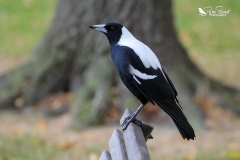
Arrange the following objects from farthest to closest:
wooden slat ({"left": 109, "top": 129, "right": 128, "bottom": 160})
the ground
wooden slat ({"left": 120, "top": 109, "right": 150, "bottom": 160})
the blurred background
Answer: the blurred background, the ground, wooden slat ({"left": 109, "top": 129, "right": 128, "bottom": 160}), wooden slat ({"left": 120, "top": 109, "right": 150, "bottom": 160})

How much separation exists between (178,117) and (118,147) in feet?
2.15

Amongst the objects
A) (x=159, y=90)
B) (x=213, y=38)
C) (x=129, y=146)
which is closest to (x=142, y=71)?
(x=159, y=90)

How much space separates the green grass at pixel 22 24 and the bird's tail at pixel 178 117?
7554 mm

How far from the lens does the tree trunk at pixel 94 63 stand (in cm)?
683

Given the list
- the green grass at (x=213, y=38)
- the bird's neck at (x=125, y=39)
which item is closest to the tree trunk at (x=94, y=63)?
the green grass at (x=213, y=38)

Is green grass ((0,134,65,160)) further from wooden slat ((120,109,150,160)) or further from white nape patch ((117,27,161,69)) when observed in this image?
wooden slat ((120,109,150,160))

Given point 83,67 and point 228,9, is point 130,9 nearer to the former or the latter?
point 83,67

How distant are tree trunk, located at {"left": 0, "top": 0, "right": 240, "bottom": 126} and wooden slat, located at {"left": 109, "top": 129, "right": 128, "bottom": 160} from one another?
158 inches

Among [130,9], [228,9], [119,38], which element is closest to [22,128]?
[130,9]

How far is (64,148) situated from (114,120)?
4.04 feet

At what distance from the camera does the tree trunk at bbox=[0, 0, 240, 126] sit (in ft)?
22.4

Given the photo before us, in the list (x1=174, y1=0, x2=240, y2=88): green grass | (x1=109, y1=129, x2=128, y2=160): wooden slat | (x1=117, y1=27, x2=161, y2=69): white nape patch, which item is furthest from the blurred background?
(x1=109, y1=129, x2=128, y2=160): wooden slat

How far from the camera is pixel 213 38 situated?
11.2 metres

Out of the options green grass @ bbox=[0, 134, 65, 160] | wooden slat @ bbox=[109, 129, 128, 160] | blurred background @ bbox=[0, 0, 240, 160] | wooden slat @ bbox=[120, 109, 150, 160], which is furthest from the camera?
blurred background @ bbox=[0, 0, 240, 160]
